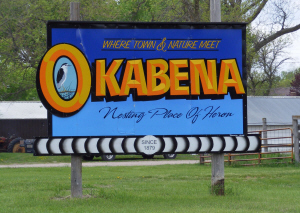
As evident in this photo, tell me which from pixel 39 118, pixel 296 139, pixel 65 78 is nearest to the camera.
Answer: pixel 65 78

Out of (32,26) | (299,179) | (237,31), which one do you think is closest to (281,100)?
(32,26)

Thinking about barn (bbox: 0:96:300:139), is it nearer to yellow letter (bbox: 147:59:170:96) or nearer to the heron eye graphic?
yellow letter (bbox: 147:59:170:96)

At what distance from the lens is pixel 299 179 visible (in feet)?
46.3

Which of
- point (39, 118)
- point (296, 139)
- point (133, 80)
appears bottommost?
point (296, 139)

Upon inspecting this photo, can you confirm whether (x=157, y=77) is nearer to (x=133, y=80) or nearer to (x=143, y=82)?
(x=143, y=82)

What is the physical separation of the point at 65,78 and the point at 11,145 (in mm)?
24355

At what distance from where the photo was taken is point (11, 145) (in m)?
32.6

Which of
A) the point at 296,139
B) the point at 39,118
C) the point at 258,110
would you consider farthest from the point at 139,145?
the point at 258,110

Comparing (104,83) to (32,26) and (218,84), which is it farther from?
(32,26)

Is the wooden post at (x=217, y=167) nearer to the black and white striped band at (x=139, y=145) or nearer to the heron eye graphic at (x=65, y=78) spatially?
the black and white striped band at (x=139, y=145)

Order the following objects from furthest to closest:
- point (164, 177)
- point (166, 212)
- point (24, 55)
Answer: point (24, 55) → point (164, 177) → point (166, 212)

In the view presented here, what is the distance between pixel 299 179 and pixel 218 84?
223 inches

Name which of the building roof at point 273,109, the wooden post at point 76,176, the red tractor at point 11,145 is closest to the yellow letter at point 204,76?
the wooden post at point 76,176

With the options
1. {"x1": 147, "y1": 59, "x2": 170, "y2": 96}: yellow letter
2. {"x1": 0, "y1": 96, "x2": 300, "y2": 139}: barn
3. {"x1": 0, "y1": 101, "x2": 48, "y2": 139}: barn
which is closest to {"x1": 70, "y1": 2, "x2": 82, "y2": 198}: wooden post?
{"x1": 147, "y1": 59, "x2": 170, "y2": 96}: yellow letter
